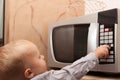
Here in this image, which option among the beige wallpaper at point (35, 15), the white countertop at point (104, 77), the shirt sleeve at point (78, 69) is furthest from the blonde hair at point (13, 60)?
the beige wallpaper at point (35, 15)

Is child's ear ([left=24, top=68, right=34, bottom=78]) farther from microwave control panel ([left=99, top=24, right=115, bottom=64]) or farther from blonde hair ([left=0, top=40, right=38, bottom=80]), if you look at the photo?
microwave control panel ([left=99, top=24, right=115, bottom=64])

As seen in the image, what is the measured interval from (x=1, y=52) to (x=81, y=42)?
0.34 metres

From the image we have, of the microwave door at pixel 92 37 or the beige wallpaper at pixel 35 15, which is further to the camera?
the beige wallpaper at pixel 35 15

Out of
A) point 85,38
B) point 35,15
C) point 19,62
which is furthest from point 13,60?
point 35,15

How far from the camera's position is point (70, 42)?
1.22 metres

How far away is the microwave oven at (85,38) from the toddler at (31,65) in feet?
0.13

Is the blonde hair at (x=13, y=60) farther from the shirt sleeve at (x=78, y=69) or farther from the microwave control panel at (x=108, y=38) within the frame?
the microwave control panel at (x=108, y=38)

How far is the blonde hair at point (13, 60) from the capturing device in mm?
944

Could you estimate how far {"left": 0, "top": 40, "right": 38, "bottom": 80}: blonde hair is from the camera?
3.10 feet

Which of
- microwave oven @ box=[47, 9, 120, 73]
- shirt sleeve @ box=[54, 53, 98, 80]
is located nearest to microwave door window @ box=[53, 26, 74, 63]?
microwave oven @ box=[47, 9, 120, 73]

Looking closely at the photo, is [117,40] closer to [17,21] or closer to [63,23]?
[63,23]

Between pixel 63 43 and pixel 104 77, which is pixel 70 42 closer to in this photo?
pixel 63 43

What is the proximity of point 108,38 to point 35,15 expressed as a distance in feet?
1.96

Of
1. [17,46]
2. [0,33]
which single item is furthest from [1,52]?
[0,33]
